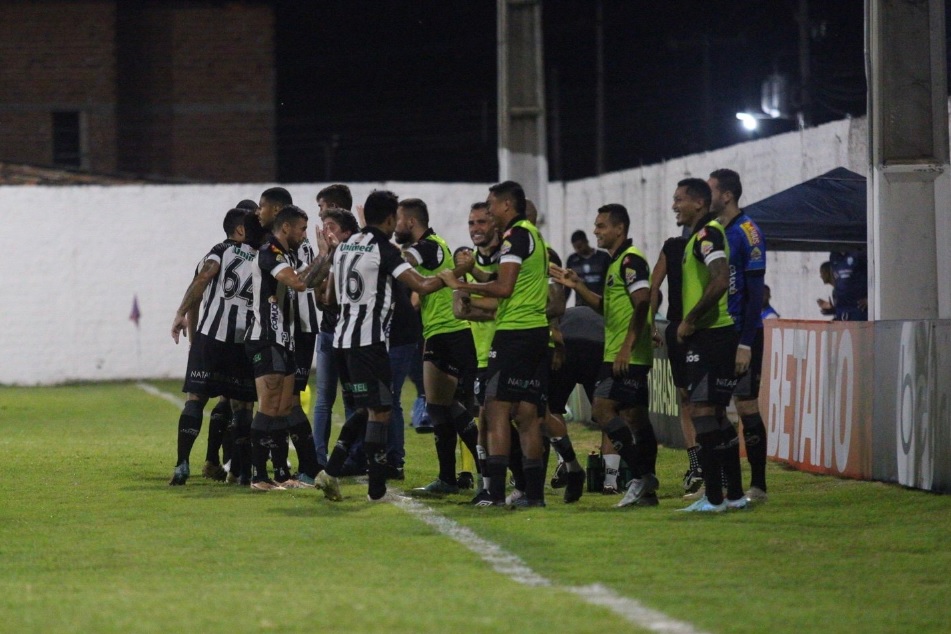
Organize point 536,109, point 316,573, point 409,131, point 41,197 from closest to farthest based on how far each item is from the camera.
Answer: point 316,573
point 536,109
point 41,197
point 409,131

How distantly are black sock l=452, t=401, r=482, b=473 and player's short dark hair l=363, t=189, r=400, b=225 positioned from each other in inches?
65.1

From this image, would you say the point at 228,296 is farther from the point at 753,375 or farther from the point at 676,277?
the point at 753,375

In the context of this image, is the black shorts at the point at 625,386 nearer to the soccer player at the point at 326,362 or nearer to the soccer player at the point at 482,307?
the soccer player at the point at 482,307

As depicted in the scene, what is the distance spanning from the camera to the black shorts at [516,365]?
918 centimetres

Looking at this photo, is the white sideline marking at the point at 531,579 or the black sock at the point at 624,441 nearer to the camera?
the white sideline marking at the point at 531,579

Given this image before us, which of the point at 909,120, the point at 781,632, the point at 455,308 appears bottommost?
the point at 781,632

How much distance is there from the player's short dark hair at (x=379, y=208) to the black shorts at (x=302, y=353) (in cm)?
147

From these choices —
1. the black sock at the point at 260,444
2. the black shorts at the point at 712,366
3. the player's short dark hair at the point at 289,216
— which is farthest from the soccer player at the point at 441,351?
the black shorts at the point at 712,366

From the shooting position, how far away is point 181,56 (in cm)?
4309

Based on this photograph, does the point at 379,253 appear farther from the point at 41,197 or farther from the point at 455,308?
the point at 41,197

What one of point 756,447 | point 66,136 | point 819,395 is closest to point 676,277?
point 756,447

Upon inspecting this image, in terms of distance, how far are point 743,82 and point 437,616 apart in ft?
136

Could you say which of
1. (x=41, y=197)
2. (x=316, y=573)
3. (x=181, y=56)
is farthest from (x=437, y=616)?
(x=181, y=56)

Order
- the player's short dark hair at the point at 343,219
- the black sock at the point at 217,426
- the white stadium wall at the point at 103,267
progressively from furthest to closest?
1. the white stadium wall at the point at 103,267
2. the black sock at the point at 217,426
3. the player's short dark hair at the point at 343,219
